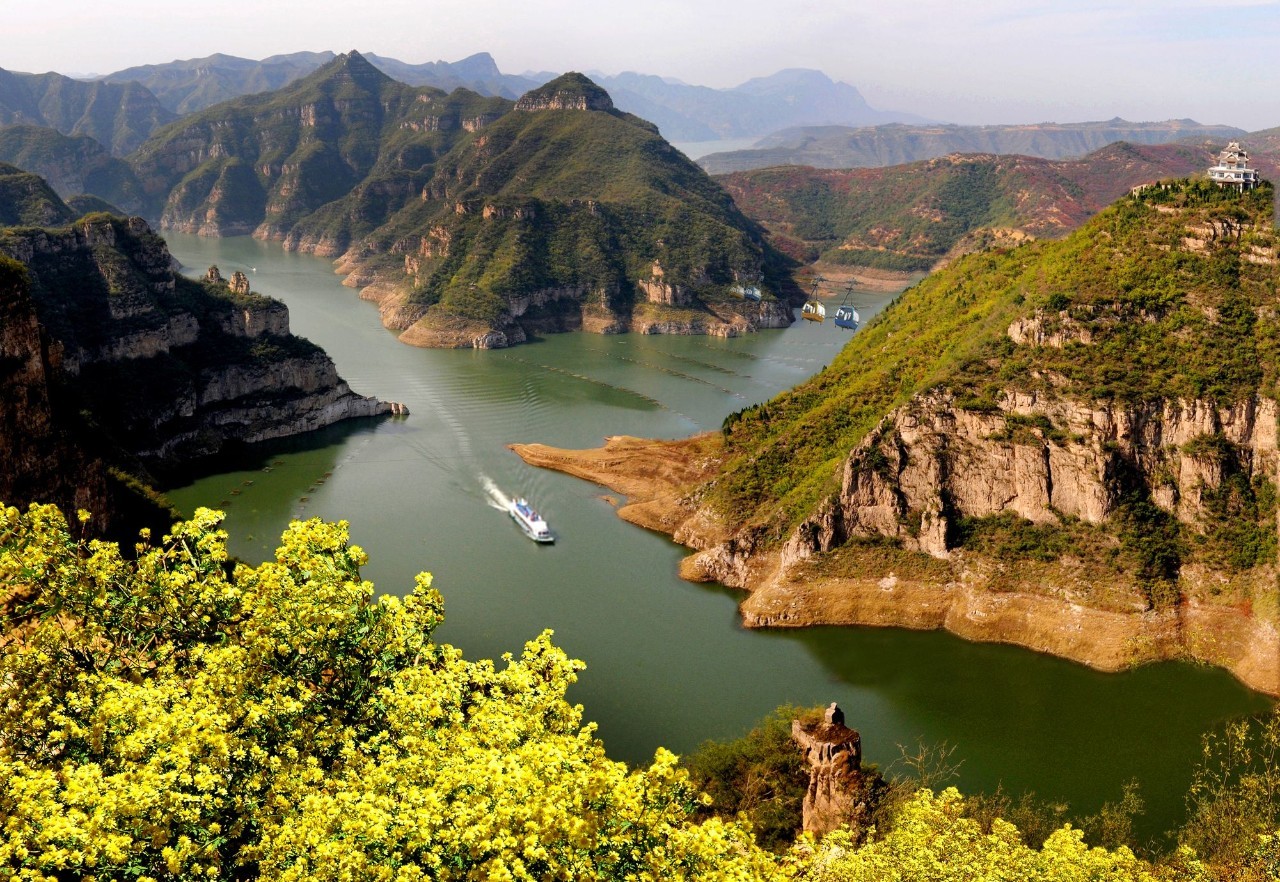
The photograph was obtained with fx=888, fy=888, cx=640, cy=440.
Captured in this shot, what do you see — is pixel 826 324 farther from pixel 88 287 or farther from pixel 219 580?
pixel 219 580

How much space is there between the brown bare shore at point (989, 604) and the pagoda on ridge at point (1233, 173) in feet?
101

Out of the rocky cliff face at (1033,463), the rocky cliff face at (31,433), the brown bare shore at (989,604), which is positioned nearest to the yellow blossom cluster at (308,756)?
the rocky cliff face at (31,433)

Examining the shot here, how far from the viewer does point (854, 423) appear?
203ft

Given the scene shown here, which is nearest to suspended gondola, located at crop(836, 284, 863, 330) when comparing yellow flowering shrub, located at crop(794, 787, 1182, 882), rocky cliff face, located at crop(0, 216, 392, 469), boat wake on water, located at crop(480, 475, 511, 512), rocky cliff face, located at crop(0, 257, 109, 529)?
rocky cliff face, located at crop(0, 216, 392, 469)

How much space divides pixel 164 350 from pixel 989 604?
6972 cm

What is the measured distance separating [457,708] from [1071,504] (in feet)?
144

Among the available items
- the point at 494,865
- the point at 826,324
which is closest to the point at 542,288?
the point at 826,324

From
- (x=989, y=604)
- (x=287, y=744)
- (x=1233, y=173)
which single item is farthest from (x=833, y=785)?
(x=1233, y=173)

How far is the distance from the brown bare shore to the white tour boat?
971cm

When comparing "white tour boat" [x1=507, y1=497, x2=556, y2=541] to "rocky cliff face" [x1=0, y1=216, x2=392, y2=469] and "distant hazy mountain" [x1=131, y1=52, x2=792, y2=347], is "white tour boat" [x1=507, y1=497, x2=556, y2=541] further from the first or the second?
"distant hazy mountain" [x1=131, y1=52, x2=792, y2=347]

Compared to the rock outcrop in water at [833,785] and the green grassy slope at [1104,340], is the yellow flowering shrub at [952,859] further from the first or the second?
the green grassy slope at [1104,340]

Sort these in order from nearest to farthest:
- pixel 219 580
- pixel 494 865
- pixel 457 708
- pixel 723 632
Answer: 1. pixel 494 865
2. pixel 457 708
3. pixel 219 580
4. pixel 723 632

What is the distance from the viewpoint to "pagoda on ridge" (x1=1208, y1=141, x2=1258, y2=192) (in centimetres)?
6147

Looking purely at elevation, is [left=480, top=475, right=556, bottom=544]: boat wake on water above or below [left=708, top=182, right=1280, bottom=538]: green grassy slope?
below
